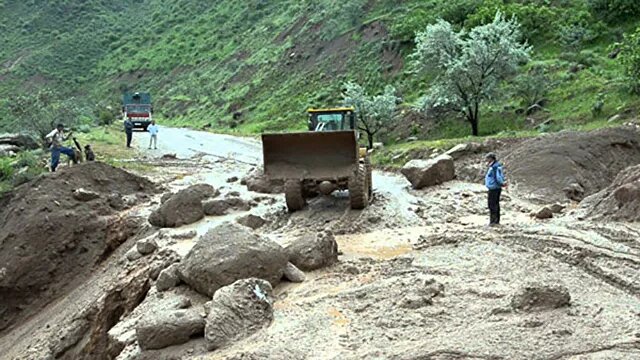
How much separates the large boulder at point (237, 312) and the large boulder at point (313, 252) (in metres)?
1.60

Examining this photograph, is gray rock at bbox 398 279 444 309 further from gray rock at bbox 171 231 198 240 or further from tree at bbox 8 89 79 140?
tree at bbox 8 89 79 140

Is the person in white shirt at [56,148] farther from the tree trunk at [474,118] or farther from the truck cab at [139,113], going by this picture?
the truck cab at [139,113]

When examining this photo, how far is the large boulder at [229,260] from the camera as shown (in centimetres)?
888

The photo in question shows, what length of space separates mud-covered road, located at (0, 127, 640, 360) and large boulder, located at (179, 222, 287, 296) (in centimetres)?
28

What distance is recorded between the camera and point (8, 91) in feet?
216

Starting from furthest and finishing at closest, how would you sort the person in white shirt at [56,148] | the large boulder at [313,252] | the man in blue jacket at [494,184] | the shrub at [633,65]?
the shrub at [633,65]
the person in white shirt at [56,148]
the man in blue jacket at [494,184]
the large boulder at [313,252]

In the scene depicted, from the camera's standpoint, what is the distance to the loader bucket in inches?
571

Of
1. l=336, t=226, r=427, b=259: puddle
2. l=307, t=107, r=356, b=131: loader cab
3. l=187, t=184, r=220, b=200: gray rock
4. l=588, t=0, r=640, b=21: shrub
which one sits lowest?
l=336, t=226, r=427, b=259: puddle

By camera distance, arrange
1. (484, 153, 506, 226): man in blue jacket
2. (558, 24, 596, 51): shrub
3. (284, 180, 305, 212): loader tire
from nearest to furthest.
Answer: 1. (484, 153, 506, 226): man in blue jacket
2. (284, 180, 305, 212): loader tire
3. (558, 24, 596, 51): shrub

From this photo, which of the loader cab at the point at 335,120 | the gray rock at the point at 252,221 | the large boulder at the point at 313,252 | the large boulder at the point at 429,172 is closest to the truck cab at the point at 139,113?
the loader cab at the point at 335,120

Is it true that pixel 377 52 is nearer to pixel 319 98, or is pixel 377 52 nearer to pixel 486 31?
pixel 319 98

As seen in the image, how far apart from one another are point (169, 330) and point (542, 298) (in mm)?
4047

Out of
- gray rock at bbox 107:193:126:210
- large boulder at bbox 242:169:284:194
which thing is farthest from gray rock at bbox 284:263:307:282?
gray rock at bbox 107:193:126:210

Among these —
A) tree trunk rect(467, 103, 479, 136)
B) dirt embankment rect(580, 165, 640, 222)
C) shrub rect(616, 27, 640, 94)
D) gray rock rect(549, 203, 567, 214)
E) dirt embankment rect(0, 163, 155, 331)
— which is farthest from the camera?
tree trunk rect(467, 103, 479, 136)
